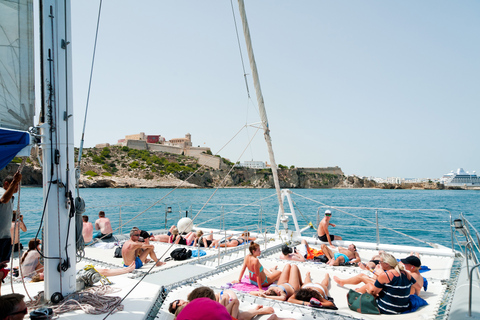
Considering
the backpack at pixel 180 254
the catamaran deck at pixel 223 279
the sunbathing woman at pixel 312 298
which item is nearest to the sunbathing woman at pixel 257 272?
the catamaran deck at pixel 223 279

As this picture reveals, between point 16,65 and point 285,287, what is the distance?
428cm

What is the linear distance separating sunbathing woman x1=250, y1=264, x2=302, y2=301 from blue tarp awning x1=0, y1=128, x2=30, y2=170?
11.3ft

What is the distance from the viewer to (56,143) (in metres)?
3.39

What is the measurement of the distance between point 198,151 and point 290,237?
299 feet

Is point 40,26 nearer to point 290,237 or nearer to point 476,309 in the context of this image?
point 476,309

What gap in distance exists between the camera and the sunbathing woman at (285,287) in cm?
448

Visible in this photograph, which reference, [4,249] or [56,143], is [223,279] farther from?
[56,143]

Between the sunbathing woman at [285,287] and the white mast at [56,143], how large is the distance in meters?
2.55

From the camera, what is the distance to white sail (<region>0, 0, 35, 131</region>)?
320cm

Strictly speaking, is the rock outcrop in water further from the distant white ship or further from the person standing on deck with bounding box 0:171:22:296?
the person standing on deck with bounding box 0:171:22:296

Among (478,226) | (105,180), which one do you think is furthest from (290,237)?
(105,180)

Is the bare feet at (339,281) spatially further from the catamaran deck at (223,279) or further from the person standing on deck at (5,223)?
the person standing on deck at (5,223)

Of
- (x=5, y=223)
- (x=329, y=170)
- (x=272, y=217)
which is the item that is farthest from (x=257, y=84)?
(x=329, y=170)

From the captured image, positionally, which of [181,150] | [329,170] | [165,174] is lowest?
[165,174]
